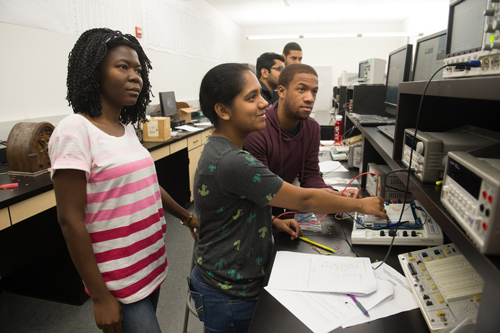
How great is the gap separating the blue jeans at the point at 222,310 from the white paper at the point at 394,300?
36 centimetres

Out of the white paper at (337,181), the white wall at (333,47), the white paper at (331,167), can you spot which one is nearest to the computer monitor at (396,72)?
the white paper at (331,167)

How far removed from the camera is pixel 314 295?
859 mm

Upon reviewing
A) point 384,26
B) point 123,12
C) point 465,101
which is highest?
point 384,26

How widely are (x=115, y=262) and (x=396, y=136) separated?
3.30ft

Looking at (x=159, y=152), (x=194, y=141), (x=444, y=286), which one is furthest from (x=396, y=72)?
(x=194, y=141)

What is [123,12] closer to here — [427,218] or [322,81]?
[427,218]

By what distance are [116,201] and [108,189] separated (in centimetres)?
4

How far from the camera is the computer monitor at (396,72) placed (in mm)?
1994

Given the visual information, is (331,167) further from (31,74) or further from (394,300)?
(31,74)

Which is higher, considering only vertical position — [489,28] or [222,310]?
[489,28]

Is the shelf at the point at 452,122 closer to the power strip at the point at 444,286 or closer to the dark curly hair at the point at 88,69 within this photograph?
the power strip at the point at 444,286

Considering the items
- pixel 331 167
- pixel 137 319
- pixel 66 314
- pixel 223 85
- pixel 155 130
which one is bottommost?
pixel 66 314

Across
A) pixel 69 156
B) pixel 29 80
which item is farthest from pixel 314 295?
pixel 29 80

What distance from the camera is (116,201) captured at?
0.92 meters
